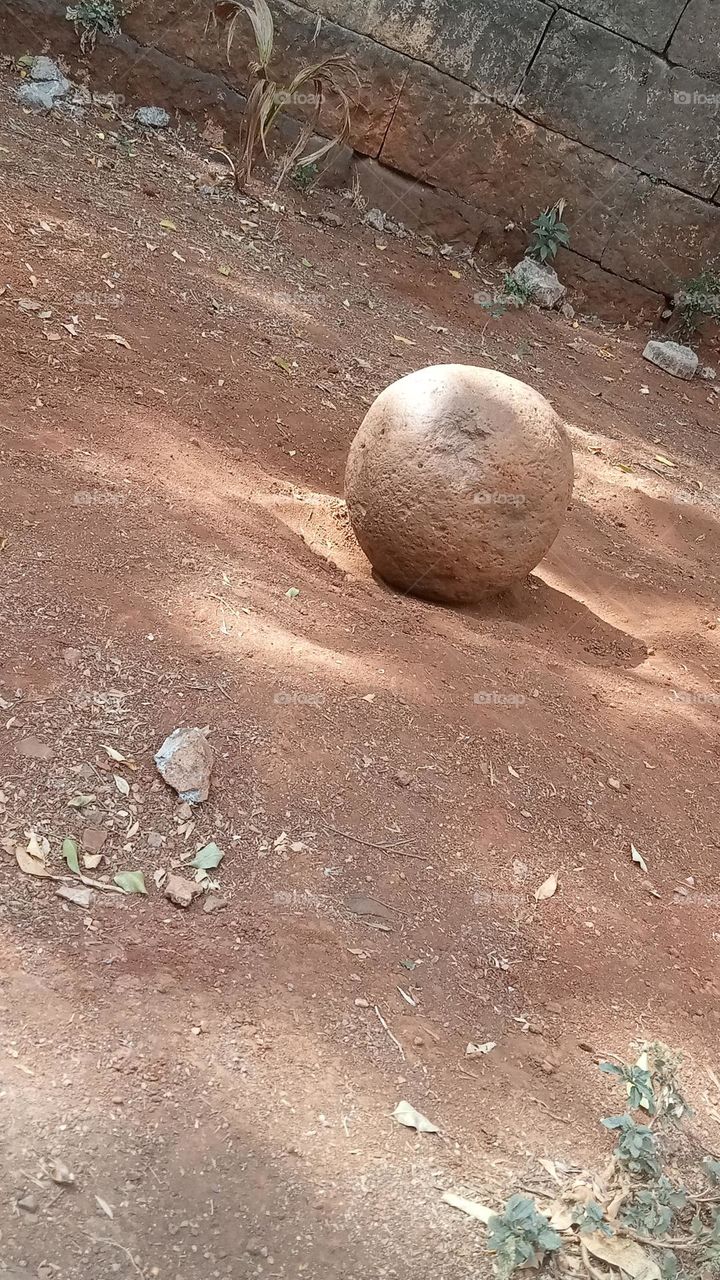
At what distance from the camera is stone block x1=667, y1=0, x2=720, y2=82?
725 centimetres

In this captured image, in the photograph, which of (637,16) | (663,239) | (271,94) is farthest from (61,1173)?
(637,16)

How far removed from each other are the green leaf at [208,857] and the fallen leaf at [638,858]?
1455 mm

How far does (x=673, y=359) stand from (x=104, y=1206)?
7297 mm

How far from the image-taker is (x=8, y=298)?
493 cm

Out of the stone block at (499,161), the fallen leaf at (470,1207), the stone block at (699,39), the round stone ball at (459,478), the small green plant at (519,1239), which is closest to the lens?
the small green plant at (519,1239)

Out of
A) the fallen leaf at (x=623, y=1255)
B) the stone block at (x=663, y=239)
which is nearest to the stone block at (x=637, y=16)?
the stone block at (x=663, y=239)

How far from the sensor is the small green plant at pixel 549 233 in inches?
311

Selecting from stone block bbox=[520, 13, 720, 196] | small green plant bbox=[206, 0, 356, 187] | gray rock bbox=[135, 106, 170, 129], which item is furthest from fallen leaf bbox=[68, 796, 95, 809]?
stone block bbox=[520, 13, 720, 196]

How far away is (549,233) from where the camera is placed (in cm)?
795

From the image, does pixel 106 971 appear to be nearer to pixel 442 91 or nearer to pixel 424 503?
pixel 424 503

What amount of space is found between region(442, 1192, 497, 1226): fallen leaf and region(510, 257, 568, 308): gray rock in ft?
22.7

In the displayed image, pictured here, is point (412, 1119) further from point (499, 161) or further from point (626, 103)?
point (626, 103)

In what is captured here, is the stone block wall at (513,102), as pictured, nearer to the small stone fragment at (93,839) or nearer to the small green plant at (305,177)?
the small green plant at (305,177)

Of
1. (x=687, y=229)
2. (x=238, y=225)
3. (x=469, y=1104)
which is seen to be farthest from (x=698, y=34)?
(x=469, y=1104)
